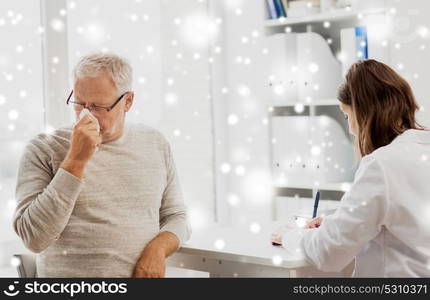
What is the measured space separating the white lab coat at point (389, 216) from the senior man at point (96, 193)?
528 millimetres

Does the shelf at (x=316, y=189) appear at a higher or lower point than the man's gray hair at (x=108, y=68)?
lower

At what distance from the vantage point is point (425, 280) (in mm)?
1698

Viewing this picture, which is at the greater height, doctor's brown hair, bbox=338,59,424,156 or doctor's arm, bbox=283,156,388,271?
doctor's brown hair, bbox=338,59,424,156

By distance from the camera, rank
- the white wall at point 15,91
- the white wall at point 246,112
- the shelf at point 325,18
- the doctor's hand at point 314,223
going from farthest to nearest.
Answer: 1. the white wall at point 246,112
2. the shelf at point 325,18
3. the white wall at point 15,91
4. the doctor's hand at point 314,223

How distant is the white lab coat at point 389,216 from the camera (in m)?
1.66

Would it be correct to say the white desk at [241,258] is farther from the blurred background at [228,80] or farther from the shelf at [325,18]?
the shelf at [325,18]

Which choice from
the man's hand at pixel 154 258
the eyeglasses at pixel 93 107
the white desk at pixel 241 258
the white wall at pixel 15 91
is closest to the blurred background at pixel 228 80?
the white wall at pixel 15 91

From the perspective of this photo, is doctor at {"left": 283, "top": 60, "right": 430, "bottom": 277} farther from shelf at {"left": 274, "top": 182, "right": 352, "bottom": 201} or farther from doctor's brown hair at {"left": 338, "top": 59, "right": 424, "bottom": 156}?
shelf at {"left": 274, "top": 182, "right": 352, "bottom": 201}

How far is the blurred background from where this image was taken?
256 centimetres

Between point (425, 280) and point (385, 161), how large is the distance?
32 cm

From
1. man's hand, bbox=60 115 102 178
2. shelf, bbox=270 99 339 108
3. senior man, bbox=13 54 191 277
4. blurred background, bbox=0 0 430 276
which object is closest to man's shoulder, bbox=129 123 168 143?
senior man, bbox=13 54 191 277

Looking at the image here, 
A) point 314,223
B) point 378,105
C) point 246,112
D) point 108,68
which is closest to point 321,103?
point 246,112

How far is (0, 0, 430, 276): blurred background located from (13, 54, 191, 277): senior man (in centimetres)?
48

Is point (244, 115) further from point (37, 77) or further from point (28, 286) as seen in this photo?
point (28, 286)
